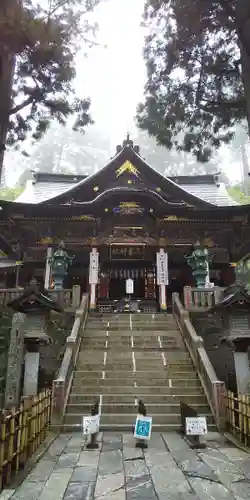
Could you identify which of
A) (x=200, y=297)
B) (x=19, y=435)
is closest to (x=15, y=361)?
(x=19, y=435)

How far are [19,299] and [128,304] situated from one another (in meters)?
9.13

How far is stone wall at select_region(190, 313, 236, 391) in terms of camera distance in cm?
1037

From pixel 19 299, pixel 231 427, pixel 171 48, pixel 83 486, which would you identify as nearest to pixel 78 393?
pixel 19 299

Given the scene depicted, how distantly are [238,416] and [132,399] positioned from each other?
274 centimetres

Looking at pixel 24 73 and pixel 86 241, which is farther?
pixel 86 241

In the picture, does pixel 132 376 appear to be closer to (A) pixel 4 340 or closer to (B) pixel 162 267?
(A) pixel 4 340

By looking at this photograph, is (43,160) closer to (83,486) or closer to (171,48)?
(171,48)

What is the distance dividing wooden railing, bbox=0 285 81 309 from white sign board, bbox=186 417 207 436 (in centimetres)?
683

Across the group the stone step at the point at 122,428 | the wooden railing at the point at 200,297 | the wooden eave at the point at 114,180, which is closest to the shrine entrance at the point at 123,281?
the wooden eave at the point at 114,180

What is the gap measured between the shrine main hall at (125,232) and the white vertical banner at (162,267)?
46 mm

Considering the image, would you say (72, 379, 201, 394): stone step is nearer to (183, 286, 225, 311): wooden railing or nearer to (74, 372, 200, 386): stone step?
(74, 372, 200, 386): stone step

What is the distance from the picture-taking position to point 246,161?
5303cm

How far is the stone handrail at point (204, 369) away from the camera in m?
8.06

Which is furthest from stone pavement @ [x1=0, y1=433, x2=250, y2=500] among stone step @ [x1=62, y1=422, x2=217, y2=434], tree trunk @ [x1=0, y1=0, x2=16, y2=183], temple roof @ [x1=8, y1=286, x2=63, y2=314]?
tree trunk @ [x1=0, y1=0, x2=16, y2=183]
